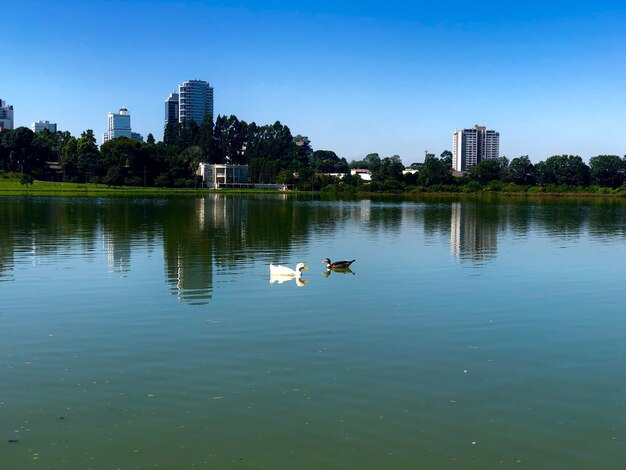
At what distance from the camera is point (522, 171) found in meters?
176

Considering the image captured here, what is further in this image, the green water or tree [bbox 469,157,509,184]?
tree [bbox 469,157,509,184]

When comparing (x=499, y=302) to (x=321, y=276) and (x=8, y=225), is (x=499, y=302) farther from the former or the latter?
(x=8, y=225)

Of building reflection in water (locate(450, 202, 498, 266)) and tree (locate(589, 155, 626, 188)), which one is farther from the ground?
tree (locate(589, 155, 626, 188))

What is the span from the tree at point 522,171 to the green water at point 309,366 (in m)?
154

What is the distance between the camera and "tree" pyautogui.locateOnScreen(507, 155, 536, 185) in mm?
172337

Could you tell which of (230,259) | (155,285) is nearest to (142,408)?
(155,285)

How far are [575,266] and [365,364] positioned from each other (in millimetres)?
16349

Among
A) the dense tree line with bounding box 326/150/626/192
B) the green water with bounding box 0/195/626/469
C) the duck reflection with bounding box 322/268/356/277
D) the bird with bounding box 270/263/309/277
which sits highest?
the dense tree line with bounding box 326/150/626/192

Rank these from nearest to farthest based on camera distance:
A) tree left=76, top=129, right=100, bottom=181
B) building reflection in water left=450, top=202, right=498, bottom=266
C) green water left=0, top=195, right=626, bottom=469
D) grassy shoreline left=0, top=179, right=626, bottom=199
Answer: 1. green water left=0, top=195, right=626, bottom=469
2. building reflection in water left=450, top=202, right=498, bottom=266
3. grassy shoreline left=0, top=179, right=626, bottom=199
4. tree left=76, top=129, right=100, bottom=181

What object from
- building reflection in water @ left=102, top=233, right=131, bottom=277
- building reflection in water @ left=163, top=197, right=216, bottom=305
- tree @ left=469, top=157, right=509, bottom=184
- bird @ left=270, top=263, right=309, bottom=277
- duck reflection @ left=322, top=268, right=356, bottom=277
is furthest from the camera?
tree @ left=469, top=157, right=509, bottom=184

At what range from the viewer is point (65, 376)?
10.7m

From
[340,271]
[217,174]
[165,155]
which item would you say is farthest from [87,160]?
[340,271]

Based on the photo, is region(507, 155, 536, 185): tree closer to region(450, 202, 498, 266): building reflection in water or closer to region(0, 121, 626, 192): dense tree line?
region(0, 121, 626, 192): dense tree line

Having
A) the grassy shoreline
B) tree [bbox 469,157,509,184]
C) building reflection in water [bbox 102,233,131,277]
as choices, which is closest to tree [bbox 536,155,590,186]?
tree [bbox 469,157,509,184]
